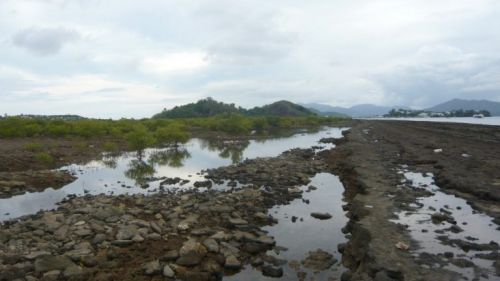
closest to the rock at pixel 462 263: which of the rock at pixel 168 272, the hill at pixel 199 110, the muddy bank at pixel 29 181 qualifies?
the rock at pixel 168 272

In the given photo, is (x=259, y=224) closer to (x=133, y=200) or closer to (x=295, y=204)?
(x=295, y=204)

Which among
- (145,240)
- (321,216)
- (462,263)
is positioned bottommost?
(321,216)

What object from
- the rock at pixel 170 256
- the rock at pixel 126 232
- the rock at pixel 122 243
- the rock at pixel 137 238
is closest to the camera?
the rock at pixel 170 256

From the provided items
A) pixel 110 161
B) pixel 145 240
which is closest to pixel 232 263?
pixel 145 240

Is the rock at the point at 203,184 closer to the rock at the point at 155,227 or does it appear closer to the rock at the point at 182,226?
the rock at the point at 182,226

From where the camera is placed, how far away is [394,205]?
18.0m

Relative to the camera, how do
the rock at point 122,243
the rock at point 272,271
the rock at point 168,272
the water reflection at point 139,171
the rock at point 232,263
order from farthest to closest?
1. the water reflection at point 139,171
2. the rock at point 122,243
3. the rock at point 232,263
4. the rock at point 272,271
5. the rock at point 168,272

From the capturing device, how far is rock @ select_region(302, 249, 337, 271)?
41.3 ft

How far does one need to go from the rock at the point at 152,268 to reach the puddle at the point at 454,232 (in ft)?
26.0

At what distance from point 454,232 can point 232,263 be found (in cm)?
841

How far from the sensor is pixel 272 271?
1216 cm

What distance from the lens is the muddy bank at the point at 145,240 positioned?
475 inches

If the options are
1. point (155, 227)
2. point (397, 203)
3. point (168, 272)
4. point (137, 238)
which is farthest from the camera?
point (397, 203)

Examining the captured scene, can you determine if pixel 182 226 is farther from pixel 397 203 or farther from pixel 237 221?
pixel 397 203
